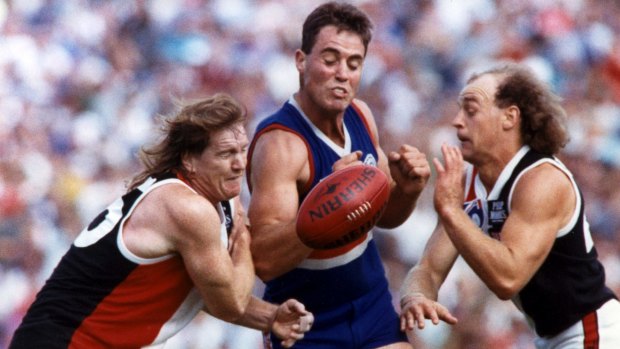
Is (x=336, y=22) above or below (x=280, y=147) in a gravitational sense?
above

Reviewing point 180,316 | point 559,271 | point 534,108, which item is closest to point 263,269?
point 180,316

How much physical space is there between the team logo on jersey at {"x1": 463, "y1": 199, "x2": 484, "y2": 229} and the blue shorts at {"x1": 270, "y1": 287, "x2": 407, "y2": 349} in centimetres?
57

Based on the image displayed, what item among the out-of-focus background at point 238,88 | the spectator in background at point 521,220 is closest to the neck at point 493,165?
the spectator in background at point 521,220

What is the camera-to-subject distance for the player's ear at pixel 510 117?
17.2 ft

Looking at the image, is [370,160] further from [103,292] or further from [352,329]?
[103,292]

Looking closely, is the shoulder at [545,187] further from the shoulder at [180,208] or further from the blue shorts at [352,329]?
the shoulder at [180,208]

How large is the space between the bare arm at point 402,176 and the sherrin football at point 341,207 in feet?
0.69

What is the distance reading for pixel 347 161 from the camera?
497 cm

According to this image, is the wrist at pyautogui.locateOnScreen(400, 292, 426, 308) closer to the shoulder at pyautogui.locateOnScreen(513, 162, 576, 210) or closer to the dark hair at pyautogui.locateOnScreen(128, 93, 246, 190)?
the shoulder at pyautogui.locateOnScreen(513, 162, 576, 210)

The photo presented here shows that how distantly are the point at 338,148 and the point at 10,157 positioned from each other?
5.09m

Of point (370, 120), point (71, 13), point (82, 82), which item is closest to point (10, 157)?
point (82, 82)

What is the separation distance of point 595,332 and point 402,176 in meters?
1.02

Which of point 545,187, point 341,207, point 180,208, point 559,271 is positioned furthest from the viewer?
point 559,271

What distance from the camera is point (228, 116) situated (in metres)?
4.81
